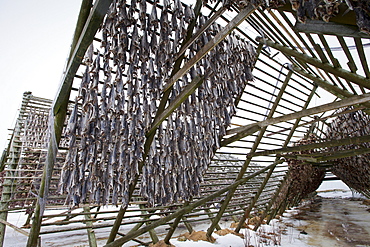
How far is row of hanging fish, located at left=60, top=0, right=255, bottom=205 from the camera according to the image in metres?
2.36

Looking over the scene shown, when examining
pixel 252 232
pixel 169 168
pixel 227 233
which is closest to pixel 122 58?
pixel 169 168

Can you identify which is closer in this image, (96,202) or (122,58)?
(122,58)

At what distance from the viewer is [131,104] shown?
2.55 metres

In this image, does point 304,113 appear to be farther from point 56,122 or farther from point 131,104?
point 56,122

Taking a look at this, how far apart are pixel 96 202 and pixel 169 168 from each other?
108 cm

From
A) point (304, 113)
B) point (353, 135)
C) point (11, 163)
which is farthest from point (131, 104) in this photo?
point (353, 135)

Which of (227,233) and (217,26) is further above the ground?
(217,26)

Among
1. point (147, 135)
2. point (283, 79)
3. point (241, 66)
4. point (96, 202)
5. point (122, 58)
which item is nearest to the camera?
point (122, 58)

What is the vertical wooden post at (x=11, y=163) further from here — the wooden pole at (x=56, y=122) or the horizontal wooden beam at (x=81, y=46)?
the horizontal wooden beam at (x=81, y=46)

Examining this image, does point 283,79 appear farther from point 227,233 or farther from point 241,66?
point 227,233

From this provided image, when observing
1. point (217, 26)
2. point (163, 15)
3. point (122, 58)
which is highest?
point (217, 26)

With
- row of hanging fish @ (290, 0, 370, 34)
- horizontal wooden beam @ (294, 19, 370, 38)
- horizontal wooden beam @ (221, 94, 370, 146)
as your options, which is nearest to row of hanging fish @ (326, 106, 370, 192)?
horizontal wooden beam @ (221, 94, 370, 146)

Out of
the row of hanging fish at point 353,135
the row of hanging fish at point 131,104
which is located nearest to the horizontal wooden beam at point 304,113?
the row of hanging fish at point 131,104

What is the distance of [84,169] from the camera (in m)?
2.47
